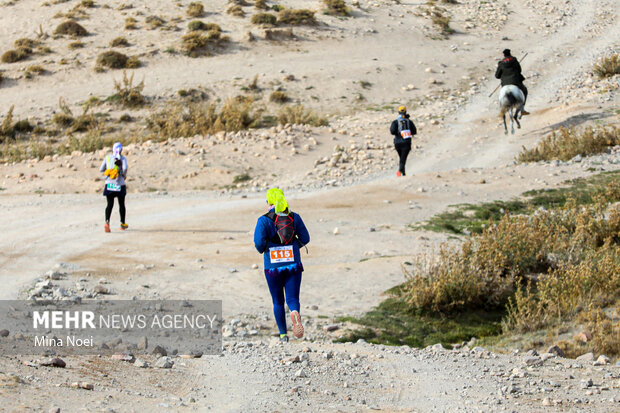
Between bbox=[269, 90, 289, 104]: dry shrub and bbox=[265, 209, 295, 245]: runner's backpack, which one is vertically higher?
bbox=[269, 90, 289, 104]: dry shrub

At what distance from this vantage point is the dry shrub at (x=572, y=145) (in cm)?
2045

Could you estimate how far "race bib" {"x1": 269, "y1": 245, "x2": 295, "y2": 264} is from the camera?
7.74 m

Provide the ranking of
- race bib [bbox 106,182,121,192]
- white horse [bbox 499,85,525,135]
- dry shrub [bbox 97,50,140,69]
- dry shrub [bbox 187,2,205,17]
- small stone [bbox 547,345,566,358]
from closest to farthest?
small stone [bbox 547,345,566,358] → race bib [bbox 106,182,121,192] → white horse [bbox 499,85,525,135] → dry shrub [bbox 97,50,140,69] → dry shrub [bbox 187,2,205,17]

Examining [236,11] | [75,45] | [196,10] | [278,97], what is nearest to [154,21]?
[196,10]

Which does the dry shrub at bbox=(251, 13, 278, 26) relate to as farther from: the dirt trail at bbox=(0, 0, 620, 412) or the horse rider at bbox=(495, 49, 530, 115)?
Result: the horse rider at bbox=(495, 49, 530, 115)

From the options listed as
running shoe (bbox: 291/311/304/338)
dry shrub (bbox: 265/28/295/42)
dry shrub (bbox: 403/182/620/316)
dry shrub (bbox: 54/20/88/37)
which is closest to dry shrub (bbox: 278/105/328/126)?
dry shrub (bbox: 265/28/295/42)

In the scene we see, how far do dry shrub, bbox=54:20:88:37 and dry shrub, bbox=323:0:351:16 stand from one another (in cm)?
1338

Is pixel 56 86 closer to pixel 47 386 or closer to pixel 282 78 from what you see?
pixel 282 78

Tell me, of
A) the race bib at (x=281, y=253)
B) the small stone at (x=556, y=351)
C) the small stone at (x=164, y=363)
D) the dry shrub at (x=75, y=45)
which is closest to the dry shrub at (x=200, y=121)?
the dry shrub at (x=75, y=45)

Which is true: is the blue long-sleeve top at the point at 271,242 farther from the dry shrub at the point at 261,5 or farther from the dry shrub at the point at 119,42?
the dry shrub at the point at 261,5

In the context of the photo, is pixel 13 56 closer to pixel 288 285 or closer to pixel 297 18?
pixel 297 18

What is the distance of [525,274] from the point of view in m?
11.5

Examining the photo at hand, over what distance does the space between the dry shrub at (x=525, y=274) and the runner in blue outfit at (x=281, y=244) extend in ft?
9.98

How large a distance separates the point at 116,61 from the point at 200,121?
1240 cm
